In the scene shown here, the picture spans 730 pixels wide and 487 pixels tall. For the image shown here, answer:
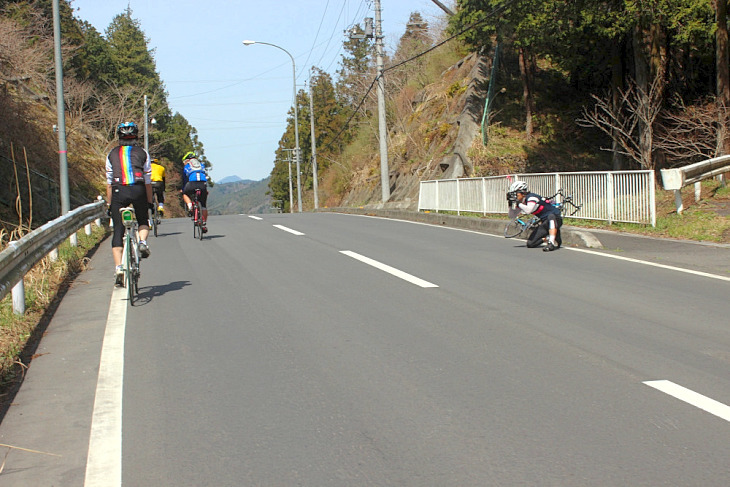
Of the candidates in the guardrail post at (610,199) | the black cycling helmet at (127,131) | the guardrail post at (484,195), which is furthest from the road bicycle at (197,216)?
the guardrail post at (610,199)

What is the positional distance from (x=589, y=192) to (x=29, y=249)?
38.8ft

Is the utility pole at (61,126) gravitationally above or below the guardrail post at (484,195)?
above

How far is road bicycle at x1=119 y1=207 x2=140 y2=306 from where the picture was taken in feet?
25.9

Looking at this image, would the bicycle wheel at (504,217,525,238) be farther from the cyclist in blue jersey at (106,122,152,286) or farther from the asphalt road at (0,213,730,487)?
the cyclist in blue jersey at (106,122,152,286)

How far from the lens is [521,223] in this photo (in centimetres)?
1427

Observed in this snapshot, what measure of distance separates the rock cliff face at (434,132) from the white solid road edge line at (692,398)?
23.1m

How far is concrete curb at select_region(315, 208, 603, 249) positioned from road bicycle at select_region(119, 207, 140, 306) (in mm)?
8028

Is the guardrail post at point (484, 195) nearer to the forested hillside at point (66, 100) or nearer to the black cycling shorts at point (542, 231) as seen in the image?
the black cycling shorts at point (542, 231)

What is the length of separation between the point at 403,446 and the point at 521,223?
10.9 m

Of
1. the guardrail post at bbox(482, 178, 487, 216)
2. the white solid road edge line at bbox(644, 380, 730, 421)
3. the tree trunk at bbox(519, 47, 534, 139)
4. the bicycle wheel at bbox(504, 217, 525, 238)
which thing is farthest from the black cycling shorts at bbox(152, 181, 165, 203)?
the tree trunk at bbox(519, 47, 534, 139)

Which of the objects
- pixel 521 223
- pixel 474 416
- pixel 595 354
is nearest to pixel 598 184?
pixel 521 223

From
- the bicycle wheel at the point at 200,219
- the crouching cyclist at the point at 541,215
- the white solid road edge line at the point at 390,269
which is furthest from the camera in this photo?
the bicycle wheel at the point at 200,219

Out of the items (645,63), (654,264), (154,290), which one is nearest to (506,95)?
(645,63)

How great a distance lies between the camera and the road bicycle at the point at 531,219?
1327cm
